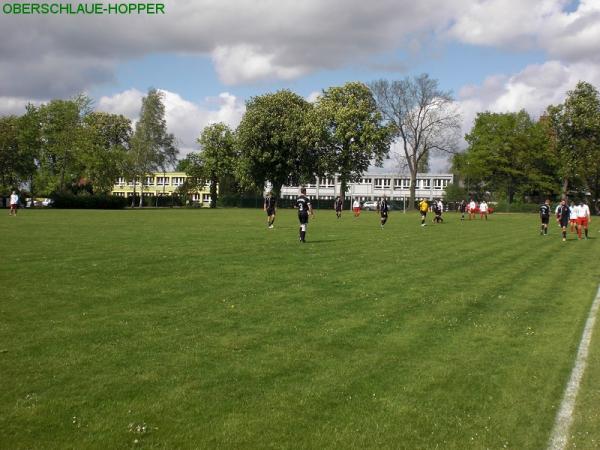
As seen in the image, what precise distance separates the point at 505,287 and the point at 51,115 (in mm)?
79833

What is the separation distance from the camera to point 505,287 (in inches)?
492

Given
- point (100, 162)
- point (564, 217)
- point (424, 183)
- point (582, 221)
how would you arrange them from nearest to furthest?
point (564, 217)
point (582, 221)
point (100, 162)
point (424, 183)

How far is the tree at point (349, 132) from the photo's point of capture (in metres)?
73.8

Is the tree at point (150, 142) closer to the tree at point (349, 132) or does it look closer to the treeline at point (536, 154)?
the tree at point (349, 132)

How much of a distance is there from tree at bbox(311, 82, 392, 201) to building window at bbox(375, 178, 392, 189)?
43.9m

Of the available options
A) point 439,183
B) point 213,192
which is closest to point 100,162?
point 213,192

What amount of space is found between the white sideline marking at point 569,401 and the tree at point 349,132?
64.7 m

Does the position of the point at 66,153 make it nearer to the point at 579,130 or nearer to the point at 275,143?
the point at 275,143

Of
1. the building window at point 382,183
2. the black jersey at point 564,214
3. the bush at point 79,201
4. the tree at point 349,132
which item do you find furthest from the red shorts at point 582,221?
the building window at point 382,183

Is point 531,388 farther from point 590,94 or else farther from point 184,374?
point 590,94

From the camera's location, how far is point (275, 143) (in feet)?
239

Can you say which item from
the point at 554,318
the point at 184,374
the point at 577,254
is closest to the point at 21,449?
the point at 184,374

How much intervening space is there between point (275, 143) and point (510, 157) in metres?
41.5

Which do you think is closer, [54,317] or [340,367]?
[340,367]
